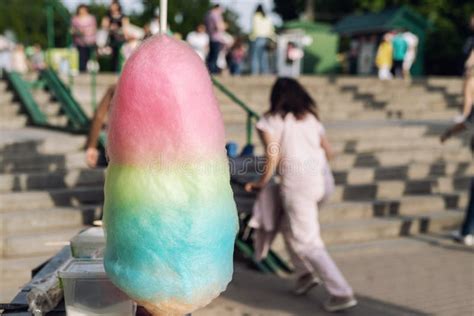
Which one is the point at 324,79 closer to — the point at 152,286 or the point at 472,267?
the point at 472,267

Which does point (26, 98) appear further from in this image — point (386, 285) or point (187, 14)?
point (187, 14)

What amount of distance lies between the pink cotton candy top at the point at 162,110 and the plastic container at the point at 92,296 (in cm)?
68

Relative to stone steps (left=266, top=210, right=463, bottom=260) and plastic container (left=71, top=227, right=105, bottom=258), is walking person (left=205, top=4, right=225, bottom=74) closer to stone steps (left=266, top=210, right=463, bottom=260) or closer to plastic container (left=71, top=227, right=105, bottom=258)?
stone steps (left=266, top=210, right=463, bottom=260)

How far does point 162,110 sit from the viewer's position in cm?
205

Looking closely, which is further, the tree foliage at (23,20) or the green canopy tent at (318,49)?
the tree foliage at (23,20)

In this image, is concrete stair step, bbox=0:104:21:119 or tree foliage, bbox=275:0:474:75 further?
tree foliage, bbox=275:0:474:75

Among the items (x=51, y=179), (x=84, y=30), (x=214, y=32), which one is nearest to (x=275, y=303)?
(x=51, y=179)

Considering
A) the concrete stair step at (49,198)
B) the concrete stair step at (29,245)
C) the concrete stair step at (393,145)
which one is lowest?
the concrete stair step at (29,245)

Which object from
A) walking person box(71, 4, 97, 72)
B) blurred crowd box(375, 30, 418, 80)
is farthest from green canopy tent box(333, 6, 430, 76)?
walking person box(71, 4, 97, 72)

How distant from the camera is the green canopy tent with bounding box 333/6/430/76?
→ 23.2 meters

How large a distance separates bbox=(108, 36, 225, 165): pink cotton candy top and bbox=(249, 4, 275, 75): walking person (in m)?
11.4

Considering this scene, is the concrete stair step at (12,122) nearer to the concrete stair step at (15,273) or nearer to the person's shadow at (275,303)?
the concrete stair step at (15,273)

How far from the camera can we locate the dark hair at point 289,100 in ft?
14.6

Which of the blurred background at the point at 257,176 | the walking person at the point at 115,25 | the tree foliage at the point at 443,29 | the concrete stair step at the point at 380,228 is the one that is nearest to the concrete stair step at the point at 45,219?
the blurred background at the point at 257,176
